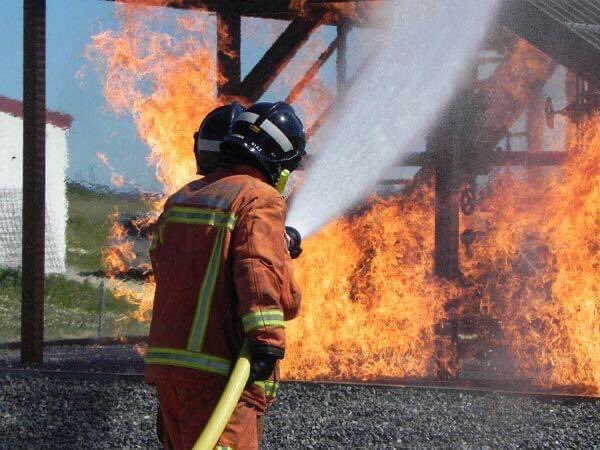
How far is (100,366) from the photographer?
947 cm

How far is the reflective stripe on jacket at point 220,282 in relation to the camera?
12.0ft

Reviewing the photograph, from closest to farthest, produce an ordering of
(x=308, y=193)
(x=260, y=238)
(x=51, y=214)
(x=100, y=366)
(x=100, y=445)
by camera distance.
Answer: (x=260, y=238)
(x=100, y=445)
(x=308, y=193)
(x=100, y=366)
(x=51, y=214)

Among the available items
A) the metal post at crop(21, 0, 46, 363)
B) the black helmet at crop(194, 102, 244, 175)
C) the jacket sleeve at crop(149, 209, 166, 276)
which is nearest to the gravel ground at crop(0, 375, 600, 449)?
the metal post at crop(21, 0, 46, 363)

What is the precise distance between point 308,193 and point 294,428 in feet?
8.79

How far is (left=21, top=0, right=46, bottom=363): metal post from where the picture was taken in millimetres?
8617

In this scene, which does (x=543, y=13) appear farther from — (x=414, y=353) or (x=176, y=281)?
(x=176, y=281)

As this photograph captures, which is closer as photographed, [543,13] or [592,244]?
[543,13]

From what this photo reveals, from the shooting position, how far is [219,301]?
376 centimetres

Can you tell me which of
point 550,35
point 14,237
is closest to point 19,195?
point 14,237

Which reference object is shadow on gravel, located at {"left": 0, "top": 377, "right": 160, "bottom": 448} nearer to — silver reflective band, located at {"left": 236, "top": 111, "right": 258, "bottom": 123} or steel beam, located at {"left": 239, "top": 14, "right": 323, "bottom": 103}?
silver reflective band, located at {"left": 236, "top": 111, "right": 258, "bottom": 123}

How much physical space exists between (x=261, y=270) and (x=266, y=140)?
0.62 metres

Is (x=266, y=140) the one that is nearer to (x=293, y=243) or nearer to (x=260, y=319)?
(x=293, y=243)

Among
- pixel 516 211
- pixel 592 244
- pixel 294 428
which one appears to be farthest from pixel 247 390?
pixel 516 211

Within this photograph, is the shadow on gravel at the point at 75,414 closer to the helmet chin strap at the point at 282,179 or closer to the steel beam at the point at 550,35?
the helmet chin strap at the point at 282,179
